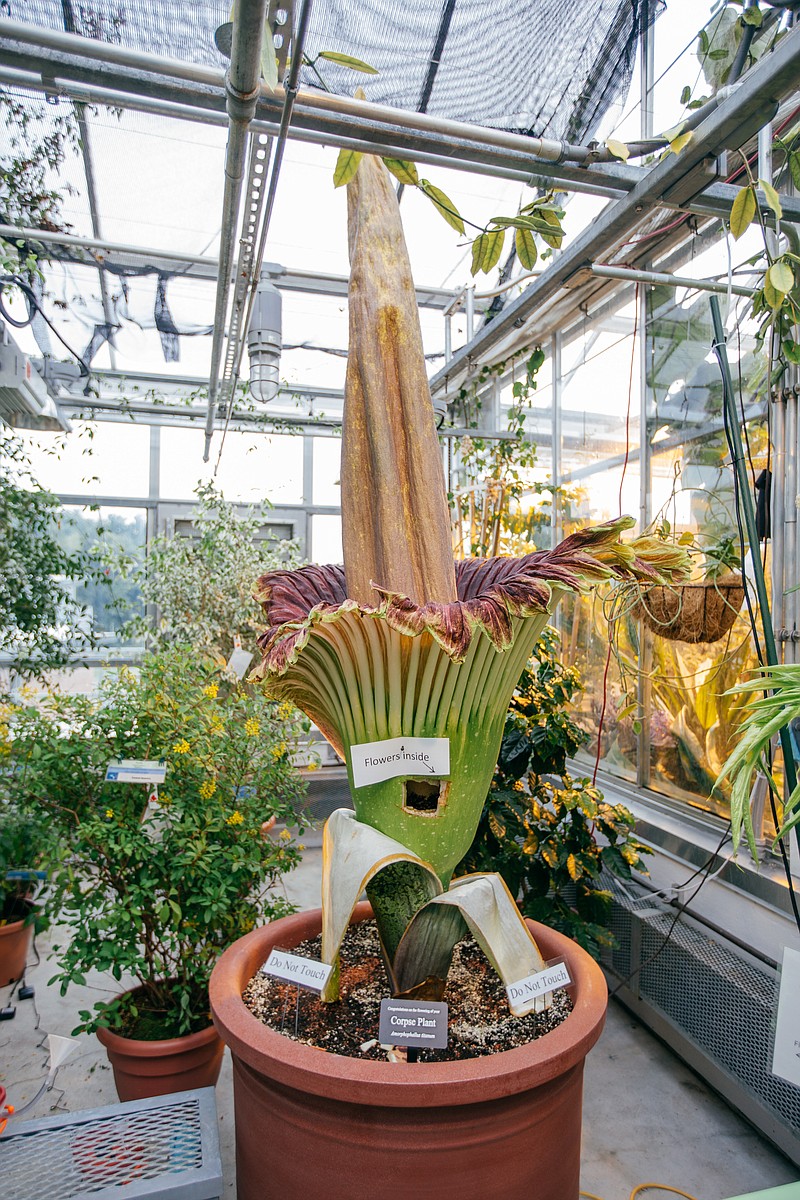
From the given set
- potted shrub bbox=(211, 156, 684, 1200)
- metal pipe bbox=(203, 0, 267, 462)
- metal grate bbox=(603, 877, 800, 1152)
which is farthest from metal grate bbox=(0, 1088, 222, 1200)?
metal pipe bbox=(203, 0, 267, 462)

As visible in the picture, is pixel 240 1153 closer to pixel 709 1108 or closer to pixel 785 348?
pixel 709 1108

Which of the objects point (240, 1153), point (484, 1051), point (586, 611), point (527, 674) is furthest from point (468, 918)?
point (586, 611)

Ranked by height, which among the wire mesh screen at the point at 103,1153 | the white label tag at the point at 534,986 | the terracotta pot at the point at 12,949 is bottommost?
the terracotta pot at the point at 12,949

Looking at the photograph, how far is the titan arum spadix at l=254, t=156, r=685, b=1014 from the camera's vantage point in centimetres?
97

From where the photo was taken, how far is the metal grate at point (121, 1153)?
1.07 m

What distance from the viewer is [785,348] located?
1.61 m

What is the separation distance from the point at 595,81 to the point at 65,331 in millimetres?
4030

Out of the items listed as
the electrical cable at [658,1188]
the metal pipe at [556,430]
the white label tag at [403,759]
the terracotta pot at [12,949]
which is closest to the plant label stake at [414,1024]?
the white label tag at [403,759]

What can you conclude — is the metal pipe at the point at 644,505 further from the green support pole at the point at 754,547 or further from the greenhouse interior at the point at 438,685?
the green support pole at the point at 754,547

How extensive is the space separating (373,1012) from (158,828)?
877 mm

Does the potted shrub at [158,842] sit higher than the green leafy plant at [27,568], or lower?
lower

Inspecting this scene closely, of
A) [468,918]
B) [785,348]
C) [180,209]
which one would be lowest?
[468,918]

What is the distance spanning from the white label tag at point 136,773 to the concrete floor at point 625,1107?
0.79m

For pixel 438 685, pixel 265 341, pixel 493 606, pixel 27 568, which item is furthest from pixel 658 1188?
pixel 265 341
